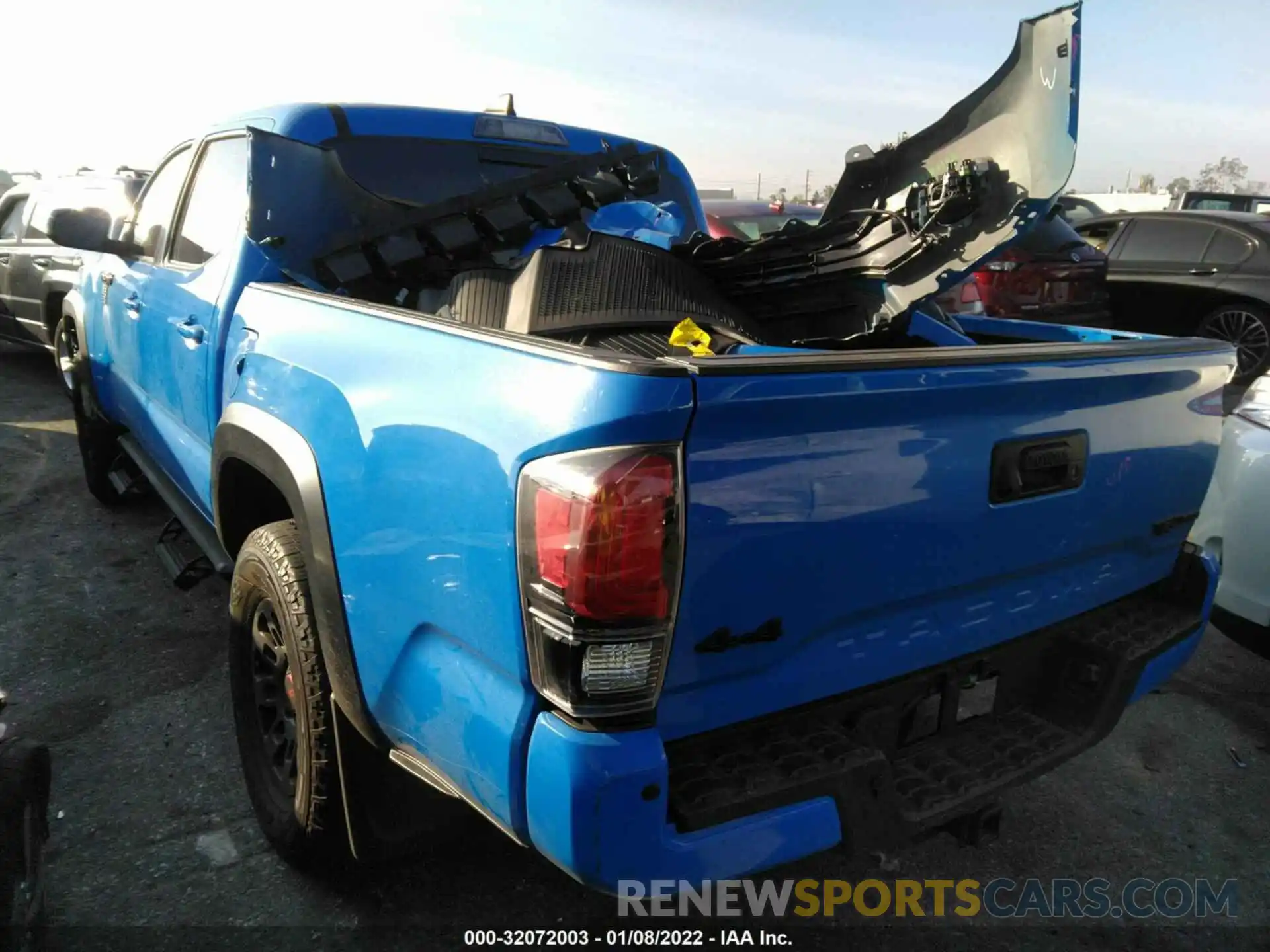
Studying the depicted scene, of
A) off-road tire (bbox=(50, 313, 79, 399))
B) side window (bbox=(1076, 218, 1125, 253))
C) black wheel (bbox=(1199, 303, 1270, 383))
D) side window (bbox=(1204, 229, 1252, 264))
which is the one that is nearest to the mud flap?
off-road tire (bbox=(50, 313, 79, 399))

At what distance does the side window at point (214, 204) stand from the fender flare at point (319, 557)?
3.71ft

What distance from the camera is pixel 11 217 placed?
8.89 metres

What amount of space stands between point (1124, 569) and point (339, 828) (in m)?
2.06

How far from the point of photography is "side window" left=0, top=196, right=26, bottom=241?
8758 mm

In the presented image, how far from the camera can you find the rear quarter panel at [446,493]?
149 cm

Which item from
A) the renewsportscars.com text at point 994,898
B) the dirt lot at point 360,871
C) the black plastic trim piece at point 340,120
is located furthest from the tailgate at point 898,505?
the black plastic trim piece at point 340,120

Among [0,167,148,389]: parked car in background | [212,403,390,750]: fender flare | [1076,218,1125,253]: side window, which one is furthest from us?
[1076,218,1125,253]: side window

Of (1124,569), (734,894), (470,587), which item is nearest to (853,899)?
(734,894)

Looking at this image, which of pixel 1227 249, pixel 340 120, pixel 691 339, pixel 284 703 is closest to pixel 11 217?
pixel 340 120

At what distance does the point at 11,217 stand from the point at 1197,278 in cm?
1126

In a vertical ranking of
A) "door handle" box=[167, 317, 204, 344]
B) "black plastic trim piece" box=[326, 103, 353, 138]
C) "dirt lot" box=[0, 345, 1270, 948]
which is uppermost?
"black plastic trim piece" box=[326, 103, 353, 138]

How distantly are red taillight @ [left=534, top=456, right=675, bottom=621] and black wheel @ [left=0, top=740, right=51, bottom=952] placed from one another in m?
1.28

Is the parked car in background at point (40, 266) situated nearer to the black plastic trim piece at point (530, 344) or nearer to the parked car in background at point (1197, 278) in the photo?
the black plastic trim piece at point (530, 344)

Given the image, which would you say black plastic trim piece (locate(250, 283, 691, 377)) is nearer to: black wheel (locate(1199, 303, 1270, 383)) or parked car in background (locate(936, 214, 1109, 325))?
parked car in background (locate(936, 214, 1109, 325))
